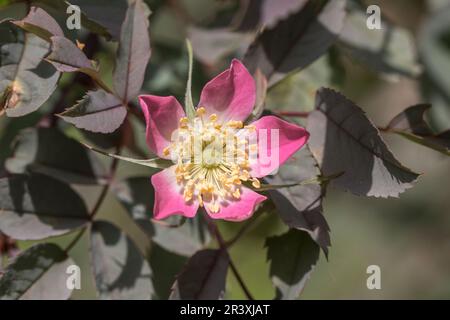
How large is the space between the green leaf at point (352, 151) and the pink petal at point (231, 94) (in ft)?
0.40

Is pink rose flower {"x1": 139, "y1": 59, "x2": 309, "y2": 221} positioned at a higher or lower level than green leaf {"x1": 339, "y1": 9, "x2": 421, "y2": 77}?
lower

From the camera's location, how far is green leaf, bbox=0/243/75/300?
117cm

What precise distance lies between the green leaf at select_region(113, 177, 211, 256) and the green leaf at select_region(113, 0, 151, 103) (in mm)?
250

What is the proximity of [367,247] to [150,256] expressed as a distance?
136 cm

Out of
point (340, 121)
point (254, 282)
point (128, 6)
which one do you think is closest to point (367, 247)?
point (254, 282)

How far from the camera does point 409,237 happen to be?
2658mm

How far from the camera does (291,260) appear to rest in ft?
3.90

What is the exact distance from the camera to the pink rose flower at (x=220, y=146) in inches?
42.1

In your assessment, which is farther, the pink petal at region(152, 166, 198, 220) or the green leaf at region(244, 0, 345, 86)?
the green leaf at region(244, 0, 345, 86)

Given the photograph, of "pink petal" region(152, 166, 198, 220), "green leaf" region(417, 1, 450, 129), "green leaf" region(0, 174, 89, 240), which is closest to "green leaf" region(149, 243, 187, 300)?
"green leaf" region(0, 174, 89, 240)

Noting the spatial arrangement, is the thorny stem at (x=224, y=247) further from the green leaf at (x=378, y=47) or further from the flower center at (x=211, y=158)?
the green leaf at (x=378, y=47)

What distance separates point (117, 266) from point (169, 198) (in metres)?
0.24

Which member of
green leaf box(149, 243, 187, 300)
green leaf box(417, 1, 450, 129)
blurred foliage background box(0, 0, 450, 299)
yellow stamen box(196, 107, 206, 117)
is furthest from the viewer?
blurred foliage background box(0, 0, 450, 299)

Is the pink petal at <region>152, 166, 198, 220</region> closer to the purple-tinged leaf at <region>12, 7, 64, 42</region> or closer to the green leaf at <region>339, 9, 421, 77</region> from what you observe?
the purple-tinged leaf at <region>12, 7, 64, 42</region>
